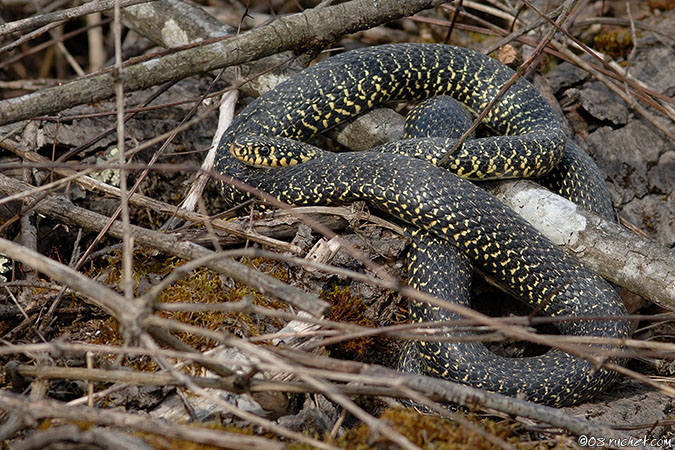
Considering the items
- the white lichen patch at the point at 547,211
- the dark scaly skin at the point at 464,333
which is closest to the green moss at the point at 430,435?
the dark scaly skin at the point at 464,333

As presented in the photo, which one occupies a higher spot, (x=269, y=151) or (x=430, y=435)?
(x=269, y=151)

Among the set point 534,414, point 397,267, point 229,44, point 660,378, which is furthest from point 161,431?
point 660,378

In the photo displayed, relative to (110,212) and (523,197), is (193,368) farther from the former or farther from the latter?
(523,197)

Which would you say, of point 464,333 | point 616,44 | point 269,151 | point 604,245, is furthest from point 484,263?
point 616,44

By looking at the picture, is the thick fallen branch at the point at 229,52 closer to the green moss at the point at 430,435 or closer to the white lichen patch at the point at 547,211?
the white lichen patch at the point at 547,211

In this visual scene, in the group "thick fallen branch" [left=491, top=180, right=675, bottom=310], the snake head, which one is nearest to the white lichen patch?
"thick fallen branch" [left=491, top=180, right=675, bottom=310]

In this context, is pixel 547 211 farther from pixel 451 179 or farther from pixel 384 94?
pixel 384 94
